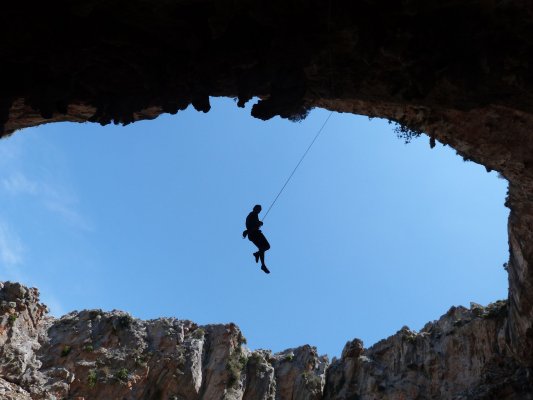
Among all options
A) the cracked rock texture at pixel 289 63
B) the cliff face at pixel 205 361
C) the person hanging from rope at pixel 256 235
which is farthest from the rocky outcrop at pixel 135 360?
the cracked rock texture at pixel 289 63

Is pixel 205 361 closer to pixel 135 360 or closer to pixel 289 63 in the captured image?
pixel 135 360

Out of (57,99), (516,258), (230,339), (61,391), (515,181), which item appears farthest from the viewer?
(230,339)

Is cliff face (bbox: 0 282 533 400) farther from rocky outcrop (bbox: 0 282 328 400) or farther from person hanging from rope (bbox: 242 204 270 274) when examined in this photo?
person hanging from rope (bbox: 242 204 270 274)

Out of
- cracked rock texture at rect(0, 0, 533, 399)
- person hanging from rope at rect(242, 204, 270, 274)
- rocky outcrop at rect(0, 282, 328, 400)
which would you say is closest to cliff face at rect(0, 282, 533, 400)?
rocky outcrop at rect(0, 282, 328, 400)

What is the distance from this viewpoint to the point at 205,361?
119 feet

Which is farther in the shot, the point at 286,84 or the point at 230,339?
the point at 230,339

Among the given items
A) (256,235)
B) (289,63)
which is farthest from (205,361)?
(289,63)

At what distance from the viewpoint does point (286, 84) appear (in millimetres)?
11477

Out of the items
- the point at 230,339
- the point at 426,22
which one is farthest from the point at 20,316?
the point at 426,22

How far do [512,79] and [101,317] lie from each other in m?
32.9

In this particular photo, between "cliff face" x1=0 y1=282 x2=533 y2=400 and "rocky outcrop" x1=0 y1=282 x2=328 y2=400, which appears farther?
"rocky outcrop" x1=0 y1=282 x2=328 y2=400

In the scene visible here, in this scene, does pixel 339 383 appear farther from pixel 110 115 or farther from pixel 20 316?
pixel 110 115

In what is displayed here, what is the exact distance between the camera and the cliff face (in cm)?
2880

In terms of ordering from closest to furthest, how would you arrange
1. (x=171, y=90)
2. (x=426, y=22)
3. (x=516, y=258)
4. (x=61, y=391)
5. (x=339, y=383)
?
1. (x=426, y=22)
2. (x=171, y=90)
3. (x=516, y=258)
4. (x=61, y=391)
5. (x=339, y=383)
